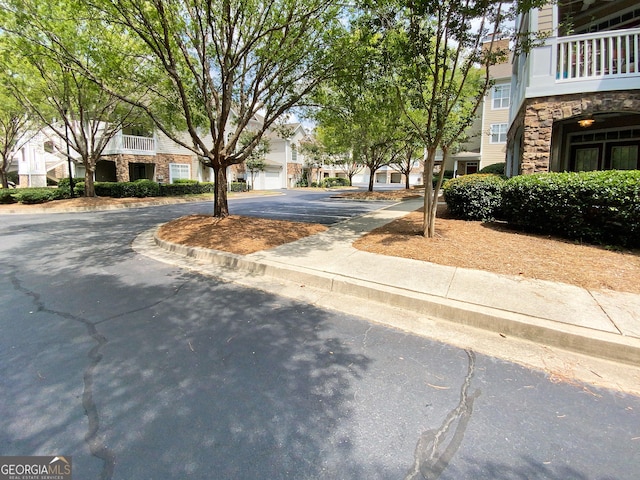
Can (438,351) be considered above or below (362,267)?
below

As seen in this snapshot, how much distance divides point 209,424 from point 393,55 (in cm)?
741

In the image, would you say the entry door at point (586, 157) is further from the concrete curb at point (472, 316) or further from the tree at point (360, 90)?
the concrete curb at point (472, 316)

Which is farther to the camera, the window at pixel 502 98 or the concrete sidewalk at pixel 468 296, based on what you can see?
the window at pixel 502 98

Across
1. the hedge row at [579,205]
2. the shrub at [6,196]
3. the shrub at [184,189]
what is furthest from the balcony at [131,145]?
the hedge row at [579,205]

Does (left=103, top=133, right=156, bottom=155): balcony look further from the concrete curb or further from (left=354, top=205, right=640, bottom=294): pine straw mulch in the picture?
the concrete curb

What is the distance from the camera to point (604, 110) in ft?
27.0

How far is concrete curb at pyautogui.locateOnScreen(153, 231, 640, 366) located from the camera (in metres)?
3.23

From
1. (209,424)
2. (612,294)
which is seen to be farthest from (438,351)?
(612,294)

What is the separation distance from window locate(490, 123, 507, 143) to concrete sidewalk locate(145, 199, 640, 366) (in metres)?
26.5

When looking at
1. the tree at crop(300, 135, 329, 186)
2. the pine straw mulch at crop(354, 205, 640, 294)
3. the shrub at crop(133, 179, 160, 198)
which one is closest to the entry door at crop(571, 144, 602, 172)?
the pine straw mulch at crop(354, 205, 640, 294)

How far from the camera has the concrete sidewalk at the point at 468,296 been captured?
3.41 meters

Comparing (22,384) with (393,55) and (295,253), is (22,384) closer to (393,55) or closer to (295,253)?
(295,253)

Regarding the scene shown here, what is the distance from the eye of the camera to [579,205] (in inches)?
251

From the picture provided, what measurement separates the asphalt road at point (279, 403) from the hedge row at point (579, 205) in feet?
15.5
